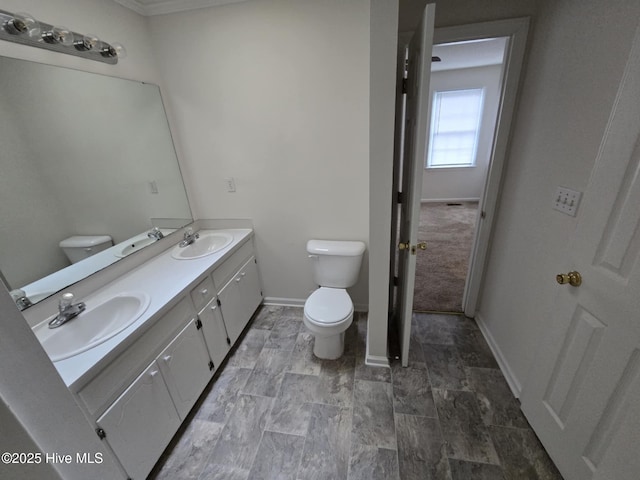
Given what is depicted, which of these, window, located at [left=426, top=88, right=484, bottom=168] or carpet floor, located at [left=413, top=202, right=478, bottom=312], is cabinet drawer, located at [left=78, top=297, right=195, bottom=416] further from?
window, located at [left=426, top=88, right=484, bottom=168]

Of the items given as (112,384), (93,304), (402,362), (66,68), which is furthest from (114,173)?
(402,362)

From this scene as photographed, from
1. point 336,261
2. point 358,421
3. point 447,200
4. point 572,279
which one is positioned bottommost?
point 358,421

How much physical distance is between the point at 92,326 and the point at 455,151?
234 inches

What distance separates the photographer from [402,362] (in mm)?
1802

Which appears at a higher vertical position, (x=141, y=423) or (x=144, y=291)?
(x=144, y=291)

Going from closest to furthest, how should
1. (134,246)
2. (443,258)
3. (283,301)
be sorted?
1. (134,246)
2. (283,301)
3. (443,258)

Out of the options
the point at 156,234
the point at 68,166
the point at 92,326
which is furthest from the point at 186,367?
the point at 68,166

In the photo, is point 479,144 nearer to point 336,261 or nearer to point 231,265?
point 336,261

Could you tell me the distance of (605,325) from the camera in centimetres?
97

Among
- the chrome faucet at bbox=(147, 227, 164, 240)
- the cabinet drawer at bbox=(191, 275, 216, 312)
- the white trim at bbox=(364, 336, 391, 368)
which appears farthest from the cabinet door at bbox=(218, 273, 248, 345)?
the white trim at bbox=(364, 336, 391, 368)

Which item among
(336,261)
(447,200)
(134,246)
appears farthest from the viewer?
(447,200)

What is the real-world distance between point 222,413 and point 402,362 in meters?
1.19

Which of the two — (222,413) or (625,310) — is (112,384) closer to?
(222,413)

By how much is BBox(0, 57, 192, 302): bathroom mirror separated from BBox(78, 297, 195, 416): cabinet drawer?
542 millimetres
